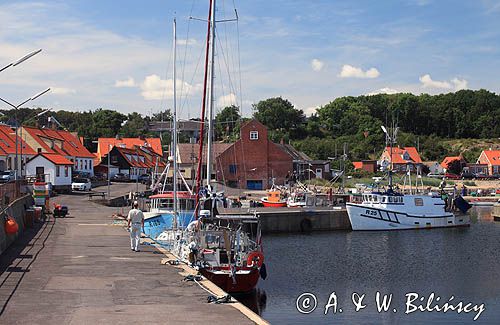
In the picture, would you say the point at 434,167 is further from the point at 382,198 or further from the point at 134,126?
the point at 382,198

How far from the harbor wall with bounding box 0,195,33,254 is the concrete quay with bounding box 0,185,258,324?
453mm

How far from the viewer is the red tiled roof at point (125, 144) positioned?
123938mm

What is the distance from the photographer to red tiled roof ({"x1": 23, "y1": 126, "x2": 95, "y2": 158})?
8381 cm

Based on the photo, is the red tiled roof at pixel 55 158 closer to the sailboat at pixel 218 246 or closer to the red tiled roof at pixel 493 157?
the sailboat at pixel 218 246

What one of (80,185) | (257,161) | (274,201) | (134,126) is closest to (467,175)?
(257,161)

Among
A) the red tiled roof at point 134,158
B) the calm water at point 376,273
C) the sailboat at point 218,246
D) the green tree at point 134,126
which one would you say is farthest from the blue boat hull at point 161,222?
the green tree at point 134,126

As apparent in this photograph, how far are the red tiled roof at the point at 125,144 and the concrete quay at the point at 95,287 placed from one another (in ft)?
303

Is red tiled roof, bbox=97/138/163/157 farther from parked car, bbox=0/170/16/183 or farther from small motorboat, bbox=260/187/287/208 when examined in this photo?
parked car, bbox=0/170/16/183

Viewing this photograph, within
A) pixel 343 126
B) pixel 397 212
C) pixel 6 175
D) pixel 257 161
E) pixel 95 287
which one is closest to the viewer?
pixel 95 287

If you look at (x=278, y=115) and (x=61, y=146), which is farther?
(x=278, y=115)

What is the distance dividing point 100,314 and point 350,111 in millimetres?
174637

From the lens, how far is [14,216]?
33.1 m

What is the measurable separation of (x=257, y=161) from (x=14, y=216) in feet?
231

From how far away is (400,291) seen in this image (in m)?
32.8
